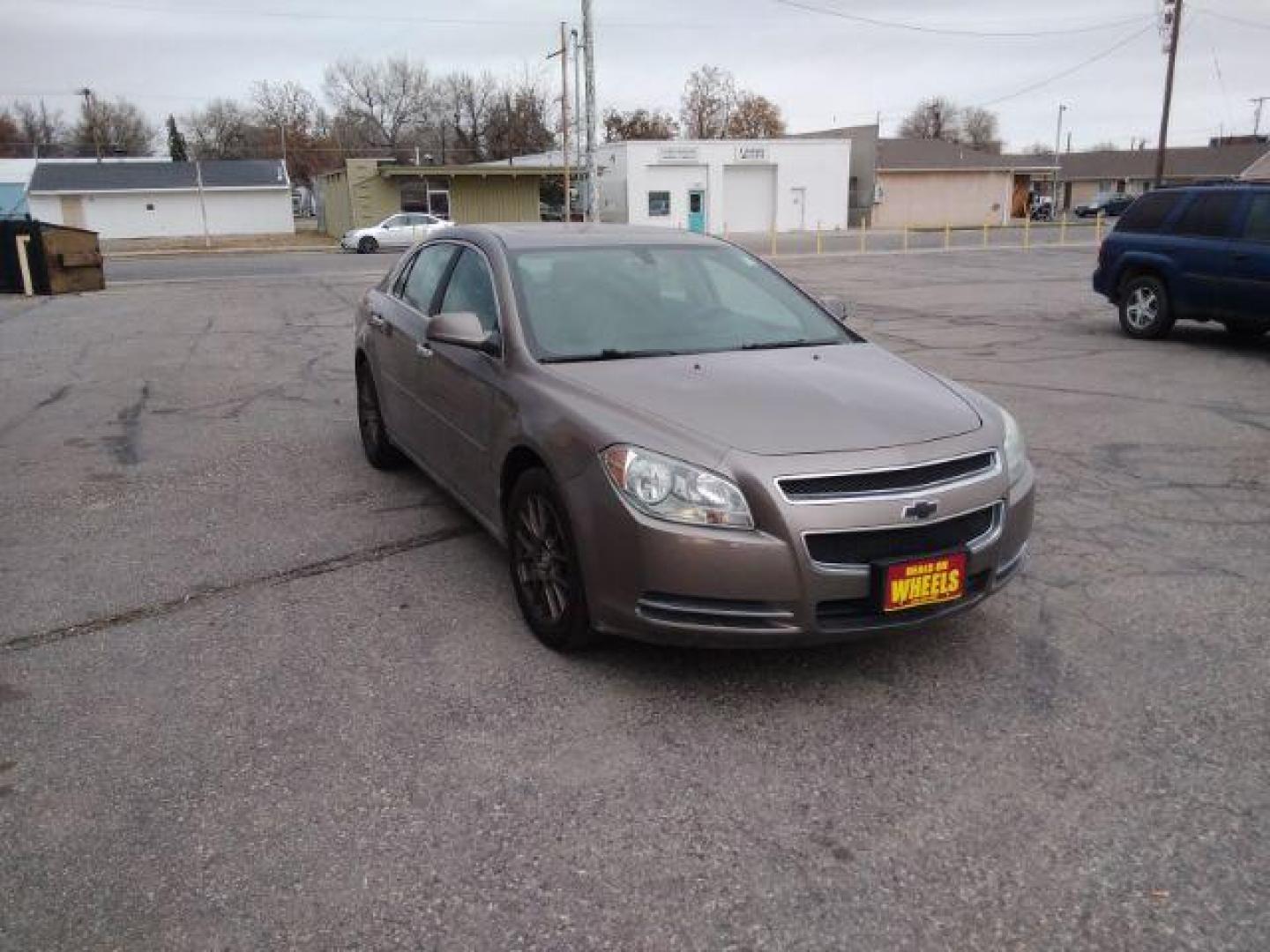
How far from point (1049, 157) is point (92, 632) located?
84.2m

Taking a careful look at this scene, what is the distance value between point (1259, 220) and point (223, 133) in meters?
102

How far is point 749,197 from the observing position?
181 feet

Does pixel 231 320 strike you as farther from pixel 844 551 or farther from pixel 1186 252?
pixel 844 551

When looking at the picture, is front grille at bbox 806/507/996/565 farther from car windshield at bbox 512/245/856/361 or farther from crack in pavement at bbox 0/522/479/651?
crack in pavement at bbox 0/522/479/651

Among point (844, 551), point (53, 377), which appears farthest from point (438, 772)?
point (53, 377)

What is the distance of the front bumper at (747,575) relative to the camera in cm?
327

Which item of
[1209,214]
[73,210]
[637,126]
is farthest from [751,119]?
[1209,214]

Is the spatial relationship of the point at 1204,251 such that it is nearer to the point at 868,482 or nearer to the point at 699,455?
the point at 868,482

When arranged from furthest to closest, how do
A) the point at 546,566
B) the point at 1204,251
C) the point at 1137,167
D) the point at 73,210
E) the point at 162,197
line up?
the point at 1137,167 < the point at 162,197 < the point at 73,210 < the point at 1204,251 < the point at 546,566

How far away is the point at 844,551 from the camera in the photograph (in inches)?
130

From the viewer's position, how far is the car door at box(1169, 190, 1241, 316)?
420 inches

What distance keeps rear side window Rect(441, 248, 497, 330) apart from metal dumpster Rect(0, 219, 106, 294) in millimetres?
18801

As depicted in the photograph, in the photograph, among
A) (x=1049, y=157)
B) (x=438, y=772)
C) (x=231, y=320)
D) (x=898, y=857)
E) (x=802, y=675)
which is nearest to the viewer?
(x=898, y=857)

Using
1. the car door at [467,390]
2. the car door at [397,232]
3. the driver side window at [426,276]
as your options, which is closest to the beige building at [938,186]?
the car door at [397,232]
